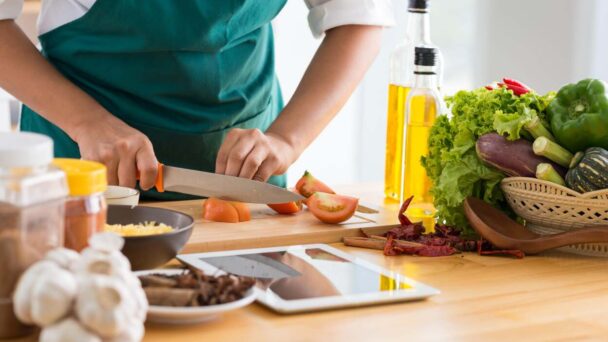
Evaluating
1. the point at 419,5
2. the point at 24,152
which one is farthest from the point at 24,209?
the point at 419,5

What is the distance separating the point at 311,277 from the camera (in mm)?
1294

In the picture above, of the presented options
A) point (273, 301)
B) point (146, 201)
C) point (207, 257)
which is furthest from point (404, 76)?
point (273, 301)

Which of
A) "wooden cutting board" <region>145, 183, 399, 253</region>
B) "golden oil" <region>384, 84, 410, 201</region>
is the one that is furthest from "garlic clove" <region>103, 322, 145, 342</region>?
"golden oil" <region>384, 84, 410, 201</region>

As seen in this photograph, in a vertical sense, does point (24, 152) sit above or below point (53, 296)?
above

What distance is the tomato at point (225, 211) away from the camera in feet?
5.35

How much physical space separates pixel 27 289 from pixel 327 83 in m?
1.20

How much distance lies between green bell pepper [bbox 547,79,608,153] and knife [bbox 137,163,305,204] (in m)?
0.43

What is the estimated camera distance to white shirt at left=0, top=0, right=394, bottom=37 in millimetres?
1898

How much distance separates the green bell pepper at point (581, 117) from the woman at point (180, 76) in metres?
0.53

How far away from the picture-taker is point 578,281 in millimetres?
1373

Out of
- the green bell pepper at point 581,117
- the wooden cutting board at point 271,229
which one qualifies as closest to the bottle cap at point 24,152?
the wooden cutting board at point 271,229

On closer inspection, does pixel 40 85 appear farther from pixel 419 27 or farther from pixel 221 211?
pixel 419 27

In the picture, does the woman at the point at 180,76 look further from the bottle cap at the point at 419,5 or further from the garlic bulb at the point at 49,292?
the garlic bulb at the point at 49,292

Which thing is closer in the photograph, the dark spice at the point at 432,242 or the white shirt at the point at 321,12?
the dark spice at the point at 432,242
